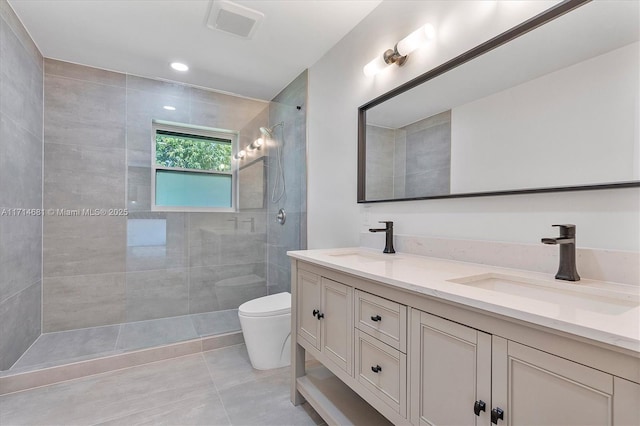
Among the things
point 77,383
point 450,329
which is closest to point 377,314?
point 450,329

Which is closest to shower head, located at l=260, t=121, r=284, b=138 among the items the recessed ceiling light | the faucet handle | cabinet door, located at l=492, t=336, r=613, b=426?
the recessed ceiling light

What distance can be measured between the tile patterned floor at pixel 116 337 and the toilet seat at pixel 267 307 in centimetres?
54

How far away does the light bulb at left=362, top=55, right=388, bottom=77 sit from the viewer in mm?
1833

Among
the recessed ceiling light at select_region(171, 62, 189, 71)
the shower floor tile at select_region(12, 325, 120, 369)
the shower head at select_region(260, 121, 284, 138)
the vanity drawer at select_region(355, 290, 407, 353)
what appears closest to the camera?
the vanity drawer at select_region(355, 290, 407, 353)

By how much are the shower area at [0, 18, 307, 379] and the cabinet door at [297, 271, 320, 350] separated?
1.02 m

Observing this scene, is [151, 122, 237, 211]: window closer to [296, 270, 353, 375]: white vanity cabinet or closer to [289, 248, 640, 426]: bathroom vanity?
[296, 270, 353, 375]: white vanity cabinet

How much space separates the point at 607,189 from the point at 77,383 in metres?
2.94

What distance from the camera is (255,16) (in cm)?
198

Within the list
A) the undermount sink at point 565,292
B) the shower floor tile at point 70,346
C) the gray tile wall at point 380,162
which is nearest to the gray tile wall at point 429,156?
the gray tile wall at point 380,162

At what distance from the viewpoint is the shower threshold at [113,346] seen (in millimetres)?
1941

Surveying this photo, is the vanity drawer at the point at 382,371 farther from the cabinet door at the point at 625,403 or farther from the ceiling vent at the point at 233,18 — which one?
A: the ceiling vent at the point at 233,18

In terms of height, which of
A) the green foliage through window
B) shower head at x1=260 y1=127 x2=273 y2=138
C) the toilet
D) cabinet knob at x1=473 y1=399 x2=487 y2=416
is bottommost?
the toilet

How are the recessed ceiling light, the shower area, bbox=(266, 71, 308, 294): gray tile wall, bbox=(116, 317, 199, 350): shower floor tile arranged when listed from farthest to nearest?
bbox=(266, 71, 308, 294): gray tile wall, the recessed ceiling light, bbox=(116, 317, 199, 350): shower floor tile, the shower area

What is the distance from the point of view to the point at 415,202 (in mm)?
1684
